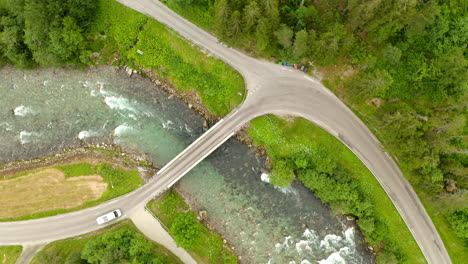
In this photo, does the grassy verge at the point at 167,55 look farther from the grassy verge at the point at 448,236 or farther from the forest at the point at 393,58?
the grassy verge at the point at 448,236

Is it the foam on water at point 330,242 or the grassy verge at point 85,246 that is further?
the foam on water at point 330,242

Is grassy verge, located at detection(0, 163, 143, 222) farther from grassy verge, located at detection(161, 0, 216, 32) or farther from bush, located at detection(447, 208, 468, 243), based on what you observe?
bush, located at detection(447, 208, 468, 243)

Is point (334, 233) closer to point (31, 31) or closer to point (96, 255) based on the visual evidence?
point (96, 255)

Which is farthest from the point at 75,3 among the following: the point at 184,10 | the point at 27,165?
the point at 27,165

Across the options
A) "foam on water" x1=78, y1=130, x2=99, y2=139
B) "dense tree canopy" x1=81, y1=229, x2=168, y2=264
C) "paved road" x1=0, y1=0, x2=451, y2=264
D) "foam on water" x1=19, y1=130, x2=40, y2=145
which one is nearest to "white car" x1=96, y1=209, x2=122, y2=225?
"dense tree canopy" x1=81, y1=229, x2=168, y2=264

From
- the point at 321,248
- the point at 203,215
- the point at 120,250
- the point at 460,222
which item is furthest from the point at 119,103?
the point at 460,222

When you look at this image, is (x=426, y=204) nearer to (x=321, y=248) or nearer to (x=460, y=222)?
(x=460, y=222)

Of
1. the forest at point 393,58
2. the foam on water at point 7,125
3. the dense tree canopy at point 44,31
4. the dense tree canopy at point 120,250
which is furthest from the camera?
the foam on water at point 7,125

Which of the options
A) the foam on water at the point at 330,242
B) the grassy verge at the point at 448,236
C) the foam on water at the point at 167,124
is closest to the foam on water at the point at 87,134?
the foam on water at the point at 167,124
